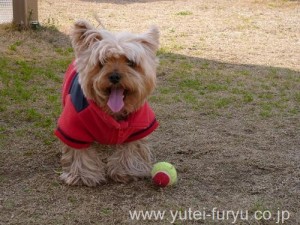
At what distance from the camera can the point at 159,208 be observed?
3445mm

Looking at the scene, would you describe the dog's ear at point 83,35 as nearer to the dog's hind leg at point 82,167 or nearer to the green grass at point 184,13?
the dog's hind leg at point 82,167

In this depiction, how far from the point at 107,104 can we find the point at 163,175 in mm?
639

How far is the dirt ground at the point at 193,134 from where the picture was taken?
345cm

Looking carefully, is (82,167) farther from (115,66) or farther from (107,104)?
(115,66)

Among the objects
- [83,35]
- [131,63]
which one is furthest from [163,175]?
[83,35]

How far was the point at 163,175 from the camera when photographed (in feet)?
12.1

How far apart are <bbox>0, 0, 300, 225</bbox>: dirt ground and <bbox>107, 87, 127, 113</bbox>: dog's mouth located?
61cm

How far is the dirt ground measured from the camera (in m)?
3.45

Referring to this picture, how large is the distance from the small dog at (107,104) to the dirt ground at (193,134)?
0.16 metres

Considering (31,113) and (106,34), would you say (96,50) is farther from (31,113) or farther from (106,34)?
(31,113)

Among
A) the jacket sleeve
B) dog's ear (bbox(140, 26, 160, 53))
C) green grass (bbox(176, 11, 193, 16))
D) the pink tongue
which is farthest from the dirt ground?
green grass (bbox(176, 11, 193, 16))

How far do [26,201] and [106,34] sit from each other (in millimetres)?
1232

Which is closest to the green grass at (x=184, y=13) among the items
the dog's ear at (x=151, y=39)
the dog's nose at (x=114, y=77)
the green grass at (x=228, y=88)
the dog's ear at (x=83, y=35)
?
the green grass at (x=228, y=88)

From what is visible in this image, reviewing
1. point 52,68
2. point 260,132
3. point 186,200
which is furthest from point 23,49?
point 186,200
